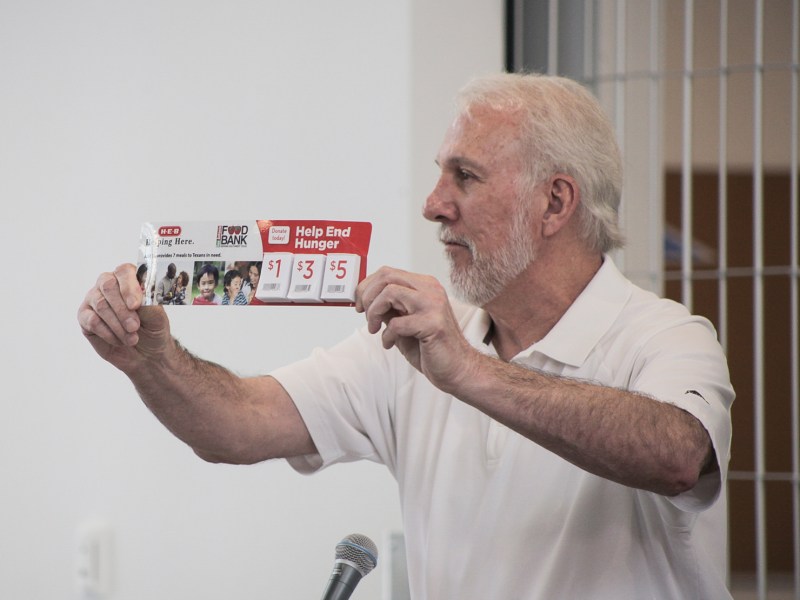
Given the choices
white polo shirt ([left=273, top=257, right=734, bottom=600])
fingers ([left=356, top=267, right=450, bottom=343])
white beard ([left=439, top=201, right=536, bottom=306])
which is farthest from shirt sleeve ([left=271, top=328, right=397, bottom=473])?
fingers ([left=356, top=267, right=450, bottom=343])

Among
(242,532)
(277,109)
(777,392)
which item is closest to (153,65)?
(277,109)

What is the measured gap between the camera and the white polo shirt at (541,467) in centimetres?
133

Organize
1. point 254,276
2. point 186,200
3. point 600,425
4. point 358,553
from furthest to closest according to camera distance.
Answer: point 186,200, point 358,553, point 254,276, point 600,425

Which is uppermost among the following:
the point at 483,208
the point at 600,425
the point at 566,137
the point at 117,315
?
the point at 566,137

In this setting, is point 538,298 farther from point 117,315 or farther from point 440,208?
point 117,315

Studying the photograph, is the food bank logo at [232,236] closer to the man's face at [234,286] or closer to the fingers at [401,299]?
the man's face at [234,286]

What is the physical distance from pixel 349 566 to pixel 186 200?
132 centimetres

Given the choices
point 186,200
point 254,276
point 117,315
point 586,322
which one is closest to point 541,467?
point 586,322

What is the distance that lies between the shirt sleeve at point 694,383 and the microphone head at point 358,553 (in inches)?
16.4

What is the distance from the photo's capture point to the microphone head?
1353 mm

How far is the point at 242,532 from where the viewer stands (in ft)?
7.86

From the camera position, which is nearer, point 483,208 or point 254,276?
point 254,276

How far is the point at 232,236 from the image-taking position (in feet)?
4.20

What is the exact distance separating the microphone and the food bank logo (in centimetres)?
43
